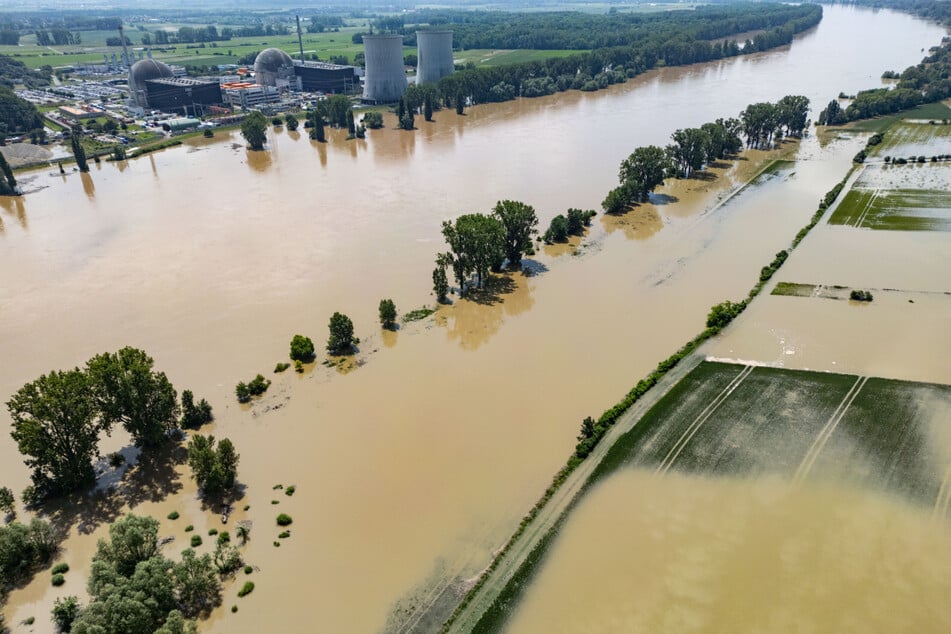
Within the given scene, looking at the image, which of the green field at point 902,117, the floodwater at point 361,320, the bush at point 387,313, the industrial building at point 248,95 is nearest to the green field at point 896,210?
the floodwater at point 361,320

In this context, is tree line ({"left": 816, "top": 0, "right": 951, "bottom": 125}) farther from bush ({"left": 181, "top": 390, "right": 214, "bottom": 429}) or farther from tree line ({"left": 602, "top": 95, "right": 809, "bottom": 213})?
bush ({"left": 181, "top": 390, "right": 214, "bottom": 429})

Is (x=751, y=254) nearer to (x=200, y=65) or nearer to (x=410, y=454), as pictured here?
(x=410, y=454)

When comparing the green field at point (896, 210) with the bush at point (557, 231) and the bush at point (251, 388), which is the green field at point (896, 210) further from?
the bush at point (251, 388)

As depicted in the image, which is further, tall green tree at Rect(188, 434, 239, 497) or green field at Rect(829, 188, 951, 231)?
green field at Rect(829, 188, 951, 231)

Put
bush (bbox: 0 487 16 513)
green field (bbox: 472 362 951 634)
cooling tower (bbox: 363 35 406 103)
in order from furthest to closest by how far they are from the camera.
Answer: cooling tower (bbox: 363 35 406 103), green field (bbox: 472 362 951 634), bush (bbox: 0 487 16 513)

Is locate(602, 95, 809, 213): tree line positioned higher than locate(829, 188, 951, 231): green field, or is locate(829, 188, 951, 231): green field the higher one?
locate(602, 95, 809, 213): tree line

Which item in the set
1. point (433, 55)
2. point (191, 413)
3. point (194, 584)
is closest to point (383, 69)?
point (433, 55)

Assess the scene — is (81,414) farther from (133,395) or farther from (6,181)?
(6,181)

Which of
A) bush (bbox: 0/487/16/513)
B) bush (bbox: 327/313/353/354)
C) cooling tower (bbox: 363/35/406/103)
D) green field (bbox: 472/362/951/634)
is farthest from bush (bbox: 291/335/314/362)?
cooling tower (bbox: 363/35/406/103)

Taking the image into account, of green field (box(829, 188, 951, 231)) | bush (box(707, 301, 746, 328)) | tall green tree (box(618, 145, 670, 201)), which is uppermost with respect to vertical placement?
tall green tree (box(618, 145, 670, 201))
